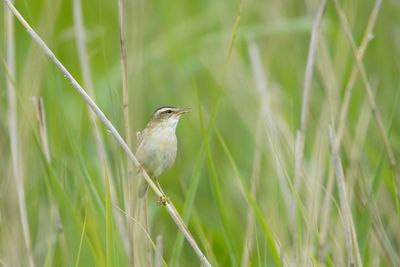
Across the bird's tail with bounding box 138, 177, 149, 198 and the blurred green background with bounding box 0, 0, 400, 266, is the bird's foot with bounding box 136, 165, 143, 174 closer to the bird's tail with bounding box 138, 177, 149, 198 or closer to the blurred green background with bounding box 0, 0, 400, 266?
the blurred green background with bounding box 0, 0, 400, 266

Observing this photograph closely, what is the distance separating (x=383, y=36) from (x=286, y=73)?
0.75m

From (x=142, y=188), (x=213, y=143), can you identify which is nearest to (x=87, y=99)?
(x=142, y=188)

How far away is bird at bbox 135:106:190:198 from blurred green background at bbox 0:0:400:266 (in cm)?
16

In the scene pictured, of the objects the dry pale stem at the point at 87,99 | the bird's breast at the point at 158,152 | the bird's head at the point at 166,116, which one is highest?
the dry pale stem at the point at 87,99

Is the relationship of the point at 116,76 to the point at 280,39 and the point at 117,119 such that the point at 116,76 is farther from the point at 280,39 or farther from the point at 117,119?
the point at 117,119

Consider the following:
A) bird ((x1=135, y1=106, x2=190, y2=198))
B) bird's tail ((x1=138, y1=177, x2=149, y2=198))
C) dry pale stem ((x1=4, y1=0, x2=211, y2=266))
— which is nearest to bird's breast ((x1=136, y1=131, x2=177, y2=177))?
bird ((x1=135, y1=106, x2=190, y2=198))

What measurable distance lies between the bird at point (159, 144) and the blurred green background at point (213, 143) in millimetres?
162

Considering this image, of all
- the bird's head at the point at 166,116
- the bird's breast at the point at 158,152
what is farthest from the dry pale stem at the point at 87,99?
the bird's head at the point at 166,116

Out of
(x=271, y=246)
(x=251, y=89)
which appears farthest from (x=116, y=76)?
(x=271, y=246)

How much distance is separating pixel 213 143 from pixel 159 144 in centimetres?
110

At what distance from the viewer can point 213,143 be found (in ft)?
15.5

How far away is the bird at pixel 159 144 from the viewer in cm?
364

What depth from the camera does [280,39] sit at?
5344mm

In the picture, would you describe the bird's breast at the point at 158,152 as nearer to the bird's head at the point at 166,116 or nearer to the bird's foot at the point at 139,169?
the bird's head at the point at 166,116
